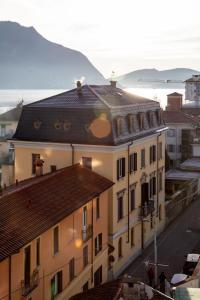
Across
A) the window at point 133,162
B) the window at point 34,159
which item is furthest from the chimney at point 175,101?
the window at point 34,159

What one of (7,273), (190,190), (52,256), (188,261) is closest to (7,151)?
(190,190)

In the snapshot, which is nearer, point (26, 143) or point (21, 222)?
point (21, 222)

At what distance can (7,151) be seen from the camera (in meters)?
58.5

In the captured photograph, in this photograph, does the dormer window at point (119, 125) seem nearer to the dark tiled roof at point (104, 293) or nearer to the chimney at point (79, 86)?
the chimney at point (79, 86)

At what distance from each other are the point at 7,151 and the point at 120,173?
903 inches

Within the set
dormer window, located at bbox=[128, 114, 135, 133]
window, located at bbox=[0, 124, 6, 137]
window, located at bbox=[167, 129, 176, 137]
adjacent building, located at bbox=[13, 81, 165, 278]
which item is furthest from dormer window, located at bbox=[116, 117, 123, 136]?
window, located at bbox=[167, 129, 176, 137]

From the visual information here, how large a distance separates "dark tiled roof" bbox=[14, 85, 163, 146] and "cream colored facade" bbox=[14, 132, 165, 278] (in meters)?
0.61

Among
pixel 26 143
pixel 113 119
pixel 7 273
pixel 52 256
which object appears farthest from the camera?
pixel 26 143

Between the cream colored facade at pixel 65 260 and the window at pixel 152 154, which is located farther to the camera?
the window at pixel 152 154

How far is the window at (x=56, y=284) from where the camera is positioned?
2795 cm

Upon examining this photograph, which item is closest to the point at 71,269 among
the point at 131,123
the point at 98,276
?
the point at 98,276

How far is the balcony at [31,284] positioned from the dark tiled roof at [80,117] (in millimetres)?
14055

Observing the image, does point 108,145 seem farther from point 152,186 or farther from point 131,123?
point 152,186

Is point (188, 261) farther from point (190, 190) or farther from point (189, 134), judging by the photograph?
point (189, 134)
